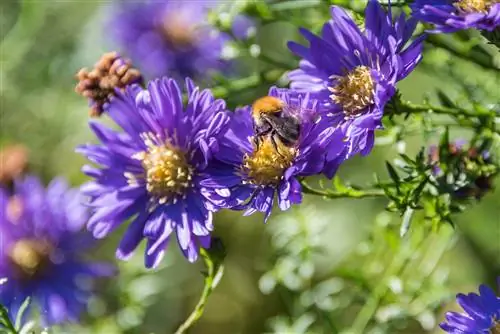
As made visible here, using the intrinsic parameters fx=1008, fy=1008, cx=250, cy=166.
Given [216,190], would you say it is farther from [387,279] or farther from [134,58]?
[134,58]

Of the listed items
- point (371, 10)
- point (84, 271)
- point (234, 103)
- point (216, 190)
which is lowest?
point (84, 271)

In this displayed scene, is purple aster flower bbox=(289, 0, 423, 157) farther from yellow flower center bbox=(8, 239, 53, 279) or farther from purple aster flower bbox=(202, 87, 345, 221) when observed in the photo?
yellow flower center bbox=(8, 239, 53, 279)

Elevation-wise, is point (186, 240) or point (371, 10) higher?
point (371, 10)

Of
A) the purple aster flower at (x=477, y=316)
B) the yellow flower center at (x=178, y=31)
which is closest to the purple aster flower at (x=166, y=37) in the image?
the yellow flower center at (x=178, y=31)

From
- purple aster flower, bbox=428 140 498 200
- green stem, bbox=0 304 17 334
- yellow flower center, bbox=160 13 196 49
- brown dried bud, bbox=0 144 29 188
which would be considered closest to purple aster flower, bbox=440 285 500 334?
purple aster flower, bbox=428 140 498 200

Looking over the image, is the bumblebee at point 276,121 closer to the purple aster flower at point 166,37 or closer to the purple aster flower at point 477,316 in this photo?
the purple aster flower at point 477,316

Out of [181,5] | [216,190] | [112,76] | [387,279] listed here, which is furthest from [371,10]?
[181,5]
